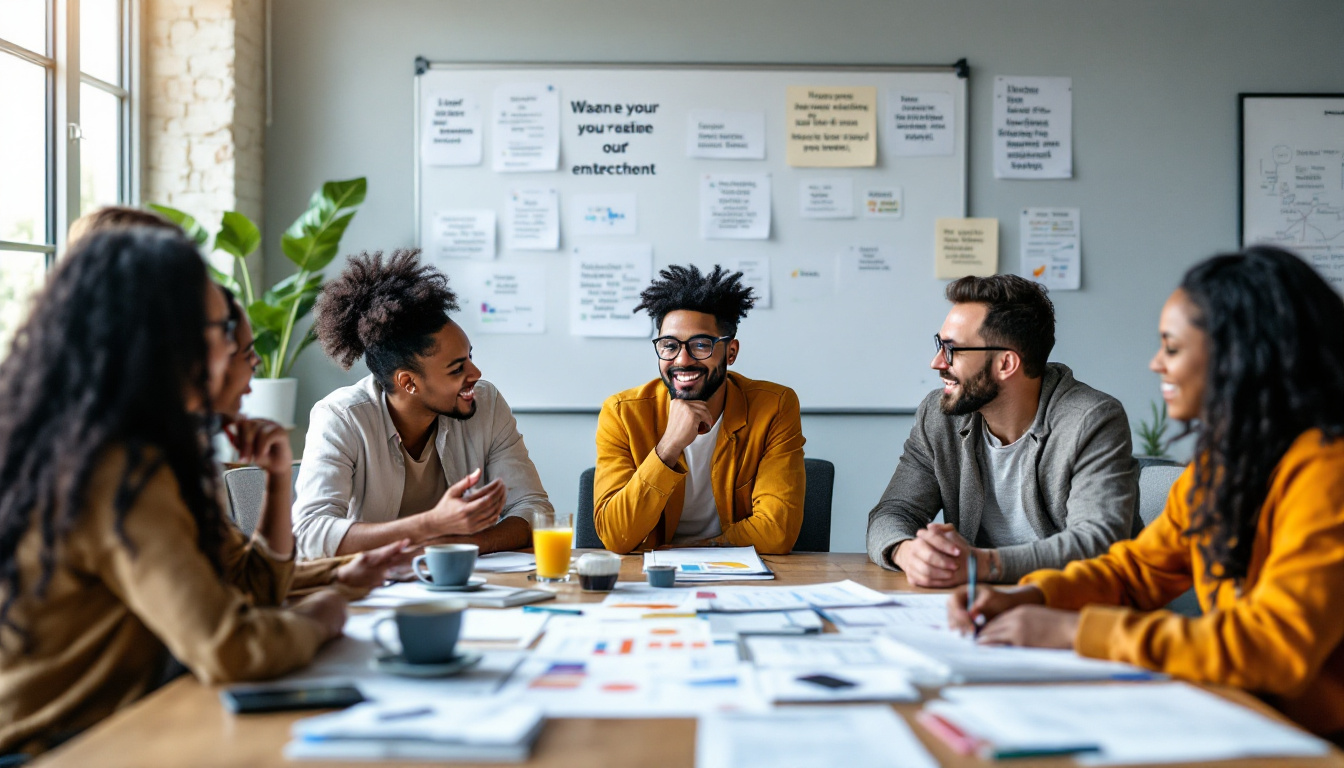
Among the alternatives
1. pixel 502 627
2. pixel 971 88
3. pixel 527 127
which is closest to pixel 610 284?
pixel 527 127

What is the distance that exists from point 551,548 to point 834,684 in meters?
0.81

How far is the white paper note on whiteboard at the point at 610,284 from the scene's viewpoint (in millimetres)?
3760

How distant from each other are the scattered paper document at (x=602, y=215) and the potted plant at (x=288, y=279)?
75 cm

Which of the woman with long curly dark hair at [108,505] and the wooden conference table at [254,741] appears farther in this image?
the woman with long curly dark hair at [108,505]

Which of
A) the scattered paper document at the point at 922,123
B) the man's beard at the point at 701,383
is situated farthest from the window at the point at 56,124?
the scattered paper document at the point at 922,123

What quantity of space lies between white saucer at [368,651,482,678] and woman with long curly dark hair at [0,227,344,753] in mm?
101

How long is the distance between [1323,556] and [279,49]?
3.71 metres

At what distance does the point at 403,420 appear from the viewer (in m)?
2.57

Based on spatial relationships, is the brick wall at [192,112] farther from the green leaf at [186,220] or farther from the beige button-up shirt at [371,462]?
the beige button-up shirt at [371,462]

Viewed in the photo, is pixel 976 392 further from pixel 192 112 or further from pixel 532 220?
pixel 192 112

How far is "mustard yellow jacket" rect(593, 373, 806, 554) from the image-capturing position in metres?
2.34

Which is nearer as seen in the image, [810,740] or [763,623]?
[810,740]

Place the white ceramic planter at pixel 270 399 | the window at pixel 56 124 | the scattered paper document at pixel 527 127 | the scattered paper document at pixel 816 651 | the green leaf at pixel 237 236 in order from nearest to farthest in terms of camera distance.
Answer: the scattered paper document at pixel 816 651, the window at pixel 56 124, the green leaf at pixel 237 236, the white ceramic planter at pixel 270 399, the scattered paper document at pixel 527 127

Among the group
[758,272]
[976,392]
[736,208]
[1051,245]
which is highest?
[736,208]
